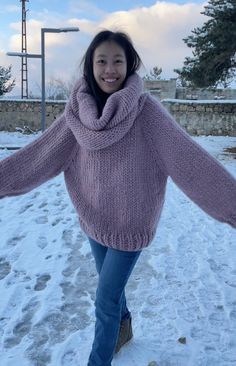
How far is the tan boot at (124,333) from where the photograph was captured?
283cm

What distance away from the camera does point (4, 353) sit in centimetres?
281

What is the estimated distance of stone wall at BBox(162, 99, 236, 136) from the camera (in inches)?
707

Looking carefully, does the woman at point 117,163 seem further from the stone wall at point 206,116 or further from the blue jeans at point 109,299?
the stone wall at point 206,116

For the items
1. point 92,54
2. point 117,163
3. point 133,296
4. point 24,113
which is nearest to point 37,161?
point 117,163

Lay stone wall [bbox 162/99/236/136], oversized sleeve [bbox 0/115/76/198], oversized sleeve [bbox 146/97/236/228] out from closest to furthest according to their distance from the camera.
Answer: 1. oversized sleeve [bbox 146/97/236/228]
2. oversized sleeve [bbox 0/115/76/198]
3. stone wall [bbox 162/99/236/136]

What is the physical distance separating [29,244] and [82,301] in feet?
4.85

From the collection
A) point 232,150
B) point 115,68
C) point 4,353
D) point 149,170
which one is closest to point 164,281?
point 4,353

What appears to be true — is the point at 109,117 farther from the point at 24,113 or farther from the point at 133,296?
the point at 24,113

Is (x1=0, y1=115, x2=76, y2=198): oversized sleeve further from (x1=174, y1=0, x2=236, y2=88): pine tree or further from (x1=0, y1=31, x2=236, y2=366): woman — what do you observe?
(x1=174, y1=0, x2=236, y2=88): pine tree

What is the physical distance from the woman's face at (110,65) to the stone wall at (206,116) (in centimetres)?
1613

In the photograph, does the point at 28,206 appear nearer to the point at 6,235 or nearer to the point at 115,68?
the point at 6,235

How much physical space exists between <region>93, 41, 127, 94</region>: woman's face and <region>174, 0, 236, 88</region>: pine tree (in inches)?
450

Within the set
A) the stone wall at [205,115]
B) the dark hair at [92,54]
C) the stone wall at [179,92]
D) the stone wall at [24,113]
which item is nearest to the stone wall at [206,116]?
the stone wall at [205,115]

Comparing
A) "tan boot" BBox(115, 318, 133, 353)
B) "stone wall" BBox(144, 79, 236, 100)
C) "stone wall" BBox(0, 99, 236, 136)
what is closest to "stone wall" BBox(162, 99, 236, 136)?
"stone wall" BBox(0, 99, 236, 136)
